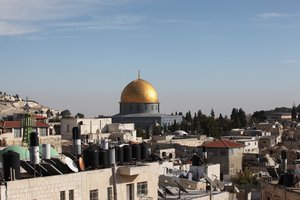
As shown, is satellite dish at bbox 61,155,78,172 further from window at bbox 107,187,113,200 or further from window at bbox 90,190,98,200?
window at bbox 107,187,113,200

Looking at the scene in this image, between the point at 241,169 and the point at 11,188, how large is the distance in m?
35.6

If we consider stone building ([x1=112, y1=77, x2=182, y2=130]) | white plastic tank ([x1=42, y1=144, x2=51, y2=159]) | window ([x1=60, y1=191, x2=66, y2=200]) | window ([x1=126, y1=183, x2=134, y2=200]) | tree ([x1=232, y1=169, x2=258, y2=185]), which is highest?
stone building ([x1=112, y1=77, x2=182, y2=130])

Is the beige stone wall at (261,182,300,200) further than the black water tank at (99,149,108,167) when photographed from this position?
Yes

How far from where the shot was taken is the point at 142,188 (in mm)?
13469

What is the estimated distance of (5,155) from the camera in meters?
11.2

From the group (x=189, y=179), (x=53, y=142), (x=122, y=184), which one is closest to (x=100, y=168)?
(x=122, y=184)

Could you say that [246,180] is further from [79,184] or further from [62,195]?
[62,195]

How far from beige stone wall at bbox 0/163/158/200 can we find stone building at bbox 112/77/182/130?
69.0 metres

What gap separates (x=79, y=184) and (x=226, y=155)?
33.1 metres

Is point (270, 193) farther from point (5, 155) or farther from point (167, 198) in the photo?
point (5, 155)

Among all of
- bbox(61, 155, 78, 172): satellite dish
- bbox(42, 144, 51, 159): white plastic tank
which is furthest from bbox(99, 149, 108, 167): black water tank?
bbox(42, 144, 51, 159): white plastic tank

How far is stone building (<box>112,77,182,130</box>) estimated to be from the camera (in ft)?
273

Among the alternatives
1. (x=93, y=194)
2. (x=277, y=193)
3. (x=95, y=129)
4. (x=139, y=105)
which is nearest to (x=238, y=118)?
(x=139, y=105)

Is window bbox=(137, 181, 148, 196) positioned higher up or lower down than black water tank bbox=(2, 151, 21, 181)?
lower down
